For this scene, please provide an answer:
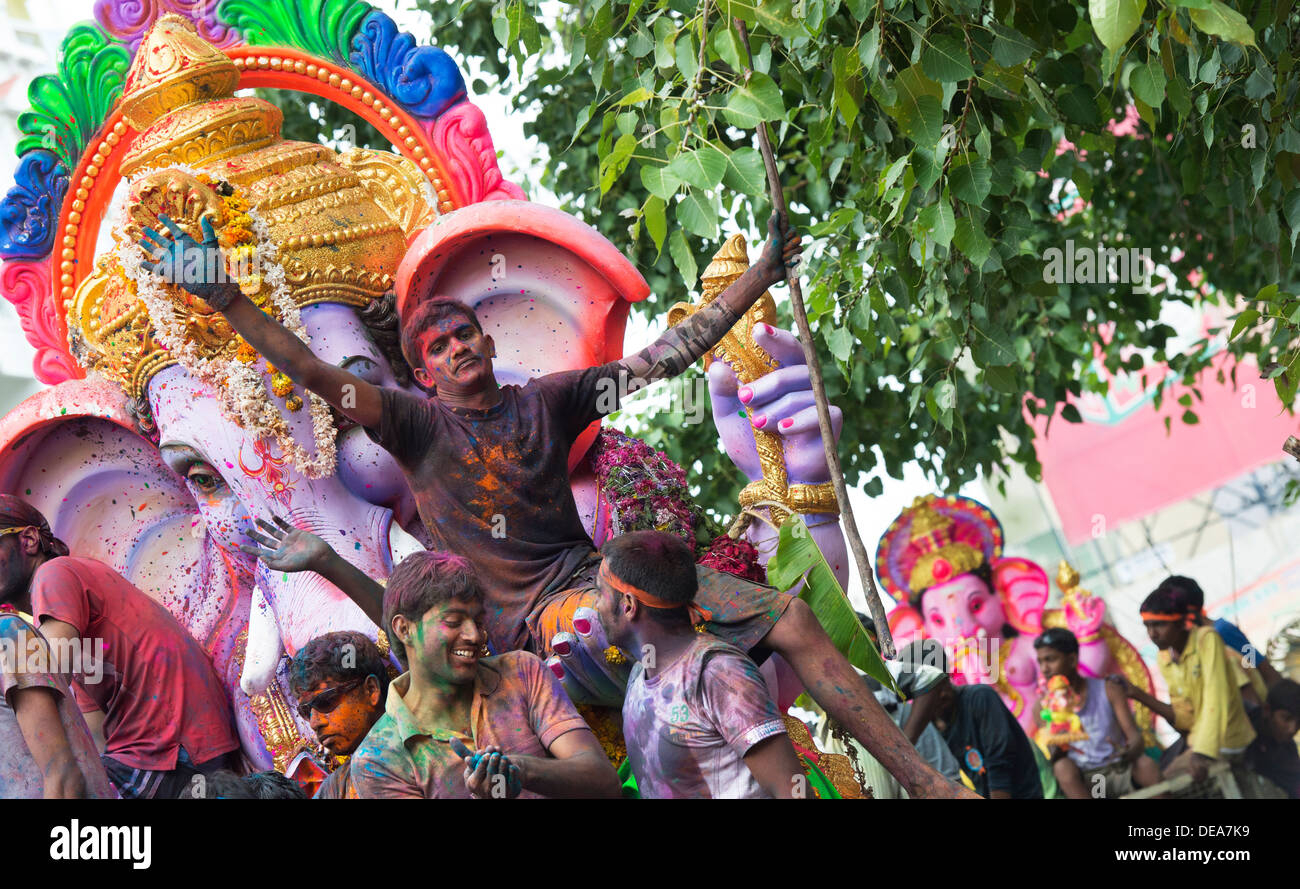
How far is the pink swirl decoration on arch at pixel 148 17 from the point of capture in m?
4.91

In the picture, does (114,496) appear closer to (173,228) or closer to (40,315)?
→ (40,315)

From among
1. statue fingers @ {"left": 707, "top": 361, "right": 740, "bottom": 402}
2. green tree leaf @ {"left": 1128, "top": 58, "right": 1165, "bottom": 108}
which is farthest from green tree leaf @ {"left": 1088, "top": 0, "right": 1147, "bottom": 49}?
statue fingers @ {"left": 707, "top": 361, "right": 740, "bottom": 402}

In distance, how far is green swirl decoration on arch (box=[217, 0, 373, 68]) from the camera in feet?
15.9

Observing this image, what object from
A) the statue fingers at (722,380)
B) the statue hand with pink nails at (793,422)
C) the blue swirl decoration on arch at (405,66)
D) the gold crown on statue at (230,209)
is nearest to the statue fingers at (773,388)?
the statue hand with pink nails at (793,422)

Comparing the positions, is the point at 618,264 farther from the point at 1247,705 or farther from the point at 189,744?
the point at 1247,705

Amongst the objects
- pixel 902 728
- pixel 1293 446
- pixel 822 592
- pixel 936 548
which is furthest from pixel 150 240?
pixel 936 548

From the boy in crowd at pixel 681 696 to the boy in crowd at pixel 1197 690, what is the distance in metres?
4.01

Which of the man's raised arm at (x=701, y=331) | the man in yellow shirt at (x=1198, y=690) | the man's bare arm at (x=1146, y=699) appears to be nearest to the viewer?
the man's raised arm at (x=701, y=331)

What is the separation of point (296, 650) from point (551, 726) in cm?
113

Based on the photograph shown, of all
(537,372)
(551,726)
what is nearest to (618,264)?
(537,372)

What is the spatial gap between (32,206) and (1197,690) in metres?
5.14

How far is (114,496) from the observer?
15.9 feet

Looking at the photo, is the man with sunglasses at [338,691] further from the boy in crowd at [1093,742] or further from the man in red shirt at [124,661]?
the boy in crowd at [1093,742]
